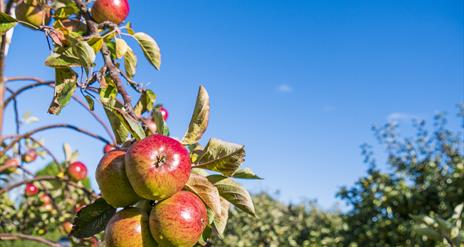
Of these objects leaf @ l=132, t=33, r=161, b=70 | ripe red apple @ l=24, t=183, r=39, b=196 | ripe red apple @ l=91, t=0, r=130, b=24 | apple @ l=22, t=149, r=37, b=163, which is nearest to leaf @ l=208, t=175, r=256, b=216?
leaf @ l=132, t=33, r=161, b=70

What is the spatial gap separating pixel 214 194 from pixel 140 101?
1.41 feet

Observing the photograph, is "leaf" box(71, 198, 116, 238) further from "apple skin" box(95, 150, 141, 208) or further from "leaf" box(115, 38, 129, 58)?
"leaf" box(115, 38, 129, 58)

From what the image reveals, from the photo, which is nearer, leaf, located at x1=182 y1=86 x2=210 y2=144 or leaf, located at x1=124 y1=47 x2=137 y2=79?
leaf, located at x1=182 y1=86 x2=210 y2=144

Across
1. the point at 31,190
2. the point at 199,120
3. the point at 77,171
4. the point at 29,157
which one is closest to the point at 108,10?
the point at 199,120

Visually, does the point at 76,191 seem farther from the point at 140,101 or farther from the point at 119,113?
the point at 119,113

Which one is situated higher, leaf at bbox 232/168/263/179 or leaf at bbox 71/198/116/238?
leaf at bbox 232/168/263/179

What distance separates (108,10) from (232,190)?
625 mm

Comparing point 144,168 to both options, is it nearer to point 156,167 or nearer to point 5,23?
point 156,167

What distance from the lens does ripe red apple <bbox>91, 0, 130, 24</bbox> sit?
4.22 ft

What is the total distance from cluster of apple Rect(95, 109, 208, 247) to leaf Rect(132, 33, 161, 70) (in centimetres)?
43

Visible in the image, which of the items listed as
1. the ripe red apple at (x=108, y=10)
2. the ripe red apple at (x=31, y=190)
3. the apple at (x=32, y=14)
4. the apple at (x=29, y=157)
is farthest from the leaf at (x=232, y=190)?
the apple at (x=29, y=157)

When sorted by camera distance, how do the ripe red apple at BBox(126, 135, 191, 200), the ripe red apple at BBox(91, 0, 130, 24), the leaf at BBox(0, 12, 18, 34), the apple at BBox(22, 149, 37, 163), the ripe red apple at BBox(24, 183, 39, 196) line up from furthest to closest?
1. the apple at BBox(22, 149, 37, 163)
2. the ripe red apple at BBox(24, 183, 39, 196)
3. the ripe red apple at BBox(91, 0, 130, 24)
4. the leaf at BBox(0, 12, 18, 34)
5. the ripe red apple at BBox(126, 135, 191, 200)

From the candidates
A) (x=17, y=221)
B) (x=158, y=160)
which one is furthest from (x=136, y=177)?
(x=17, y=221)

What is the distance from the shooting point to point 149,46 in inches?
50.0
